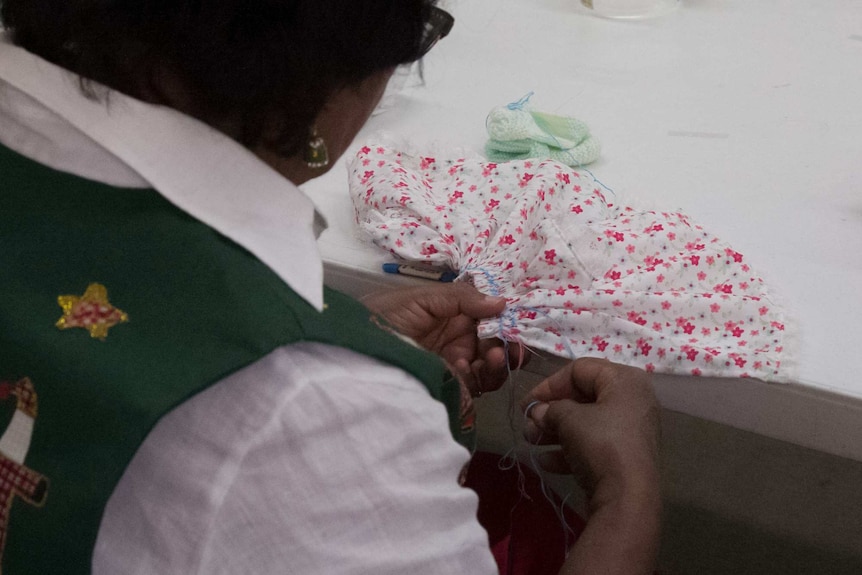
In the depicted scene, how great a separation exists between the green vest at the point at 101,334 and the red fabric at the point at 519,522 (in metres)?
0.38

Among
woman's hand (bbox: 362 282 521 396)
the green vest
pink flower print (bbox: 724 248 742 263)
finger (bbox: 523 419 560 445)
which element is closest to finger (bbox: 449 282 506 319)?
woman's hand (bbox: 362 282 521 396)

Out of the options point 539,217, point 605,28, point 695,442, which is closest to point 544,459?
point 539,217

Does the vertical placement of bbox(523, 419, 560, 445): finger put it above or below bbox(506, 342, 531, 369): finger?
below

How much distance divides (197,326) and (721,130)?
2.87 feet

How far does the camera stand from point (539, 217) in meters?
0.93

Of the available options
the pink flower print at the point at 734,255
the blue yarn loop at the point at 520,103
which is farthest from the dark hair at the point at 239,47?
the blue yarn loop at the point at 520,103

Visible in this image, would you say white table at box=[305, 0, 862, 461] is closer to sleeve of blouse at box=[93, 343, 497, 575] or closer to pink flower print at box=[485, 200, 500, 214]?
pink flower print at box=[485, 200, 500, 214]

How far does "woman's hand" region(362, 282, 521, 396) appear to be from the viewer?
33.6 inches

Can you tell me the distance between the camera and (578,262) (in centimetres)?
87

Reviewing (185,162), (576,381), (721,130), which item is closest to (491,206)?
(576,381)

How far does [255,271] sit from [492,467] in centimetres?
50

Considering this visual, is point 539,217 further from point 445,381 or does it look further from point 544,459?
point 445,381

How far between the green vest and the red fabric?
0.38 meters

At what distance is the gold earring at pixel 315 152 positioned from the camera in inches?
22.7
